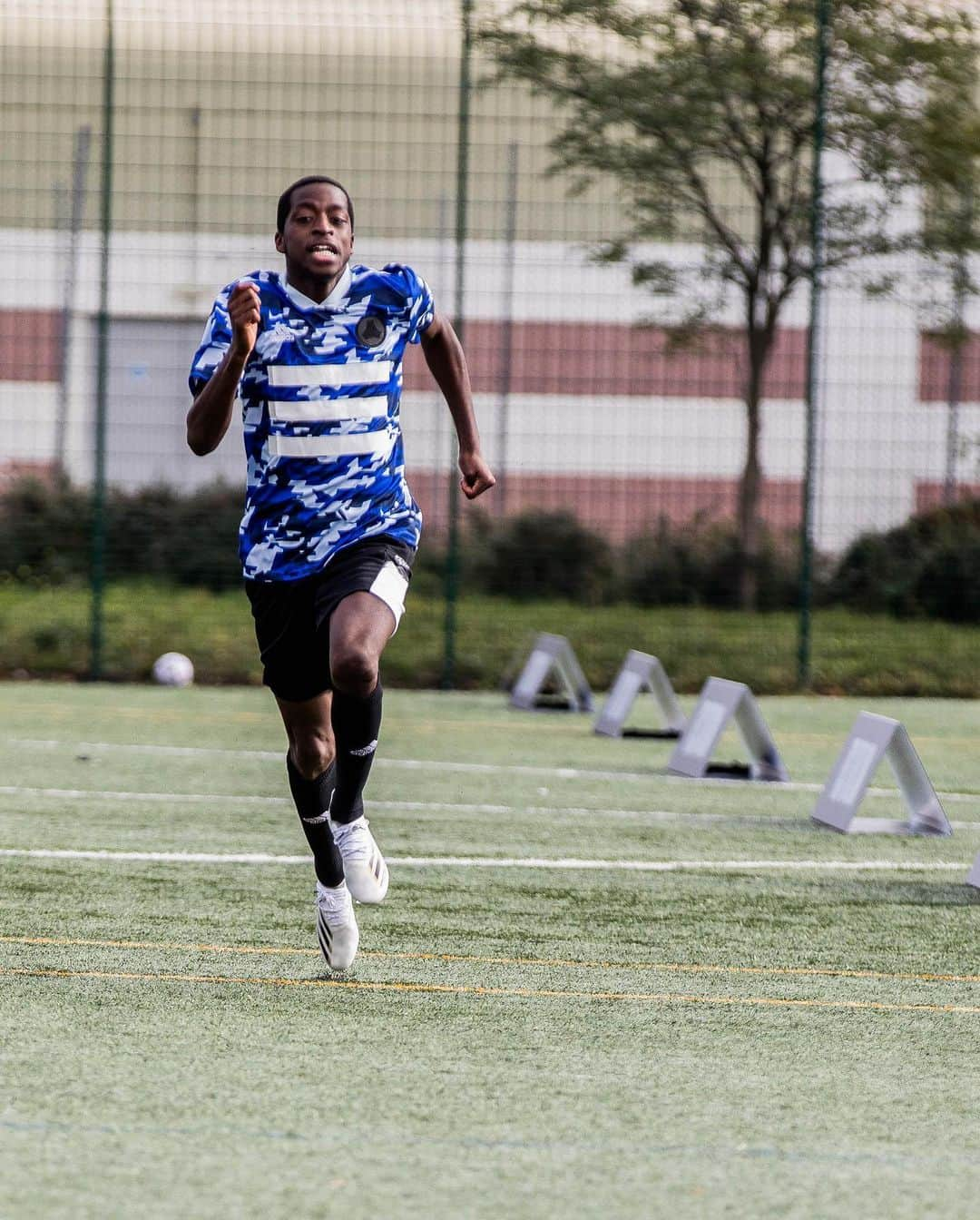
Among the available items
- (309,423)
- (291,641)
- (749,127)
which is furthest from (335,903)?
(749,127)

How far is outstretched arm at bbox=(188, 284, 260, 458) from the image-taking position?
4344 mm

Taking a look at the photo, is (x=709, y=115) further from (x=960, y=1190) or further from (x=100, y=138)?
(x=960, y=1190)

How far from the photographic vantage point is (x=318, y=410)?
15.3 ft

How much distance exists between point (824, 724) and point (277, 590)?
7579mm

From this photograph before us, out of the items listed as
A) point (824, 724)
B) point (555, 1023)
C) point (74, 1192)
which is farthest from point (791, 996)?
point (824, 724)

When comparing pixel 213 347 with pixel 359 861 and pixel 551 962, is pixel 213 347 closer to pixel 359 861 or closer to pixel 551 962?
pixel 359 861

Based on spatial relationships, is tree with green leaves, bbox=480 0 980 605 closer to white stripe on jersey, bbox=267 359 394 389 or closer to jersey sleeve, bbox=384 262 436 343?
jersey sleeve, bbox=384 262 436 343

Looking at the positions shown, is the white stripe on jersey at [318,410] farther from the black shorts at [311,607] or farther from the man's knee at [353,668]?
the man's knee at [353,668]

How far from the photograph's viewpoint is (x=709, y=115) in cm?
1495

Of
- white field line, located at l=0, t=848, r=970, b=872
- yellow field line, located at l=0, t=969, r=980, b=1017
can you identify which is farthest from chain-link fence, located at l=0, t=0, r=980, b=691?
yellow field line, located at l=0, t=969, r=980, b=1017

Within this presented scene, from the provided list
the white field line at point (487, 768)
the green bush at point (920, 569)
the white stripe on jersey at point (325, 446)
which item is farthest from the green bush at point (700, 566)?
the white stripe on jersey at point (325, 446)

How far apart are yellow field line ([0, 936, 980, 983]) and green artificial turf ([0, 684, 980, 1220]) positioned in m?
0.01

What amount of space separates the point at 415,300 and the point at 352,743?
111 cm

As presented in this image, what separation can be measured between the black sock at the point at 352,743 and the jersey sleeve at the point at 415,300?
92 centimetres
